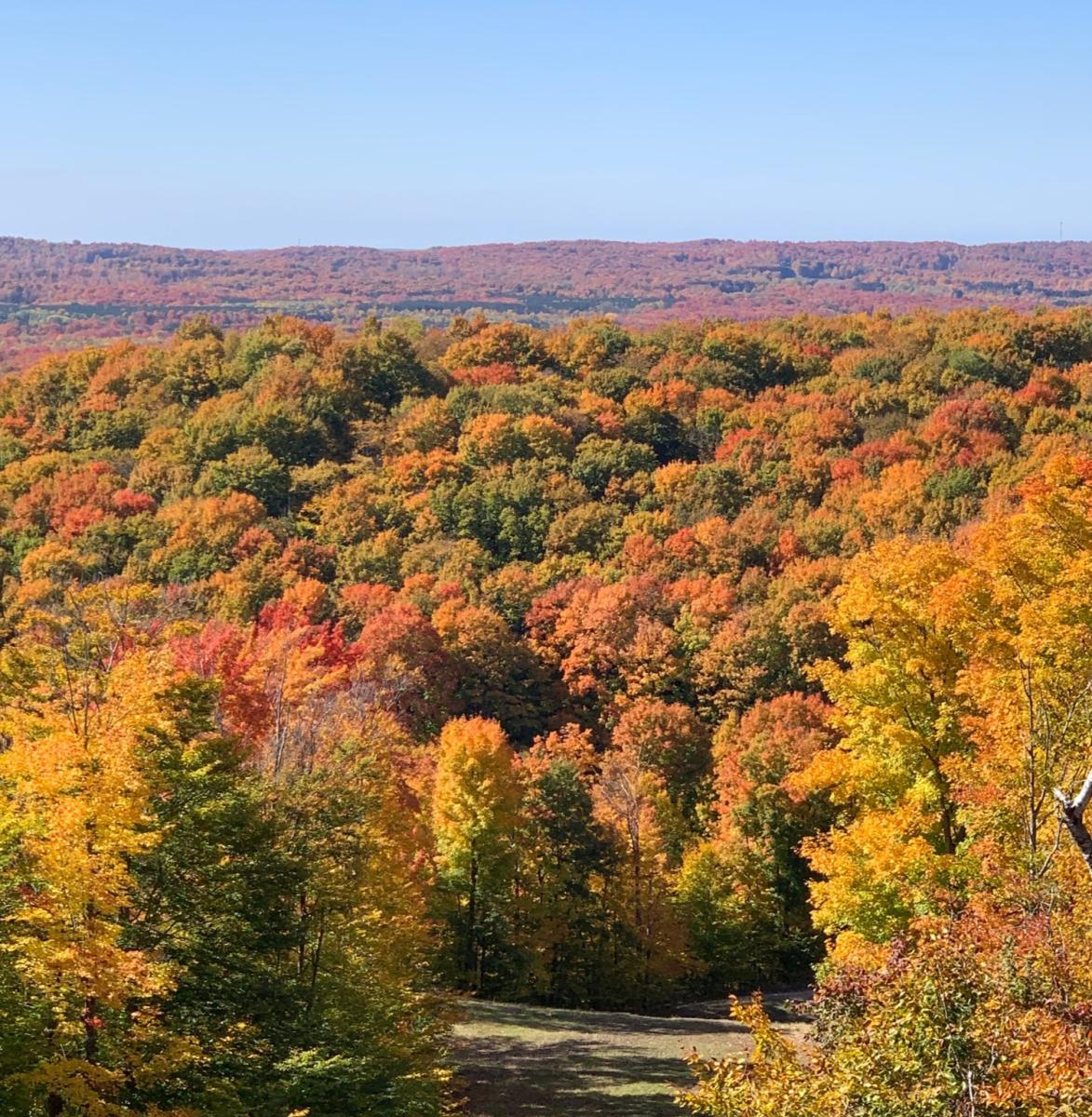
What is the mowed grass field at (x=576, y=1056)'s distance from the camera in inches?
942

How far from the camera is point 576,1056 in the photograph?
1064 inches

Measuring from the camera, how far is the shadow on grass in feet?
77.7

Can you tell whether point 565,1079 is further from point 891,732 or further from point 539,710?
point 539,710

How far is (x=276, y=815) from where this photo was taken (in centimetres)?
2105

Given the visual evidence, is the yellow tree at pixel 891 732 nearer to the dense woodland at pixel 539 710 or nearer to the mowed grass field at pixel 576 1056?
the dense woodland at pixel 539 710

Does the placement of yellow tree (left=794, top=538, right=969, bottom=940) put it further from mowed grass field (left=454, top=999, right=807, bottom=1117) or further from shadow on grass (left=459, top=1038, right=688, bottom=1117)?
shadow on grass (left=459, top=1038, right=688, bottom=1117)

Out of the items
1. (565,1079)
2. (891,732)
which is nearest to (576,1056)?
(565,1079)

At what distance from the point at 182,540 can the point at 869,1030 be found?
72.8m

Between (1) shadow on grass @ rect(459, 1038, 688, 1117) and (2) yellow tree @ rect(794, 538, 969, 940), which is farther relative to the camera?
(1) shadow on grass @ rect(459, 1038, 688, 1117)

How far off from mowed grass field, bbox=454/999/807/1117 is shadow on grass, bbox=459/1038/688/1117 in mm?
18

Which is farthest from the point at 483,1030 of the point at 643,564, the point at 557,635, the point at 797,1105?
the point at 643,564

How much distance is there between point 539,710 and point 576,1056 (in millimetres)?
39572

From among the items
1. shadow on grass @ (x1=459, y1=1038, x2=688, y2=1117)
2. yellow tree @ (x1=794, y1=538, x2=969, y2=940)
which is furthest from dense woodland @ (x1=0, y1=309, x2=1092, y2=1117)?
shadow on grass @ (x1=459, y1=1038, x2=688, y2=1117)

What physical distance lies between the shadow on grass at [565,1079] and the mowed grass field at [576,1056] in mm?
18
